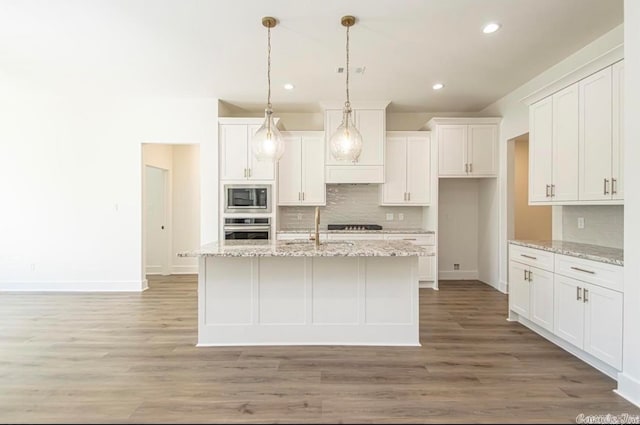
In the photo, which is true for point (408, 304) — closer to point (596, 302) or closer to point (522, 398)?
point (522, 398)

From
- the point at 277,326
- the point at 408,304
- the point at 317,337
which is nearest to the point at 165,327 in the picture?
the point at 277,326

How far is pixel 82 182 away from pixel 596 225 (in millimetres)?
6672

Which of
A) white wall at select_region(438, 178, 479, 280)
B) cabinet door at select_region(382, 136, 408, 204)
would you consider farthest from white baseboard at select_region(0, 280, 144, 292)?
white wall at select_region(438, 178, 479, 280)

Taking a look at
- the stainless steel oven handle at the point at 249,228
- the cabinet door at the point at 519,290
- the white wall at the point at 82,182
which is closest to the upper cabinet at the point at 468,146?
the cabinet door at the point at 519,290

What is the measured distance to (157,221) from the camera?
629cm

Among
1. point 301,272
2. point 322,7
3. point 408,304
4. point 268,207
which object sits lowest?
point 408,304

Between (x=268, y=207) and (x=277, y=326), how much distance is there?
232 centimetres

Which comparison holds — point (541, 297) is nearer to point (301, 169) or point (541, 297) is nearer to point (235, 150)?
point (301, 169)

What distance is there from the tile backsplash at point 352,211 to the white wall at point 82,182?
4.61 feet

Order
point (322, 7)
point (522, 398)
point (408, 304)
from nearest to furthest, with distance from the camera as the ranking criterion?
point (522, 398) → point (322, 7) → point (408, 304)

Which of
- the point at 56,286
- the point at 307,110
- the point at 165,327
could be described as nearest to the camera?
the point at 165,327

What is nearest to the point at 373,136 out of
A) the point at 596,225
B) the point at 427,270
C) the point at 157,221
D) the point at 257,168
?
Result: the point at 257,168

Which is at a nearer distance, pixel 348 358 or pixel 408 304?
pixel 348 358

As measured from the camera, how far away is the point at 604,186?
277cm
